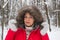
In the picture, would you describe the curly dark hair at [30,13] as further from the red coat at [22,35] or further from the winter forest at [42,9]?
the winter forest at [42,9]

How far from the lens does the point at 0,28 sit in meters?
1.85

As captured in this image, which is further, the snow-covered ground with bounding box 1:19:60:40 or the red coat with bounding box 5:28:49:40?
the snow-covered ground with bounding box 1:19:60:40

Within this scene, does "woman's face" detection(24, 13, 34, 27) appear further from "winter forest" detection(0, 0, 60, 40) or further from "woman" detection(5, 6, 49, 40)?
"winter forest" detection(0, 0, 60, 40)

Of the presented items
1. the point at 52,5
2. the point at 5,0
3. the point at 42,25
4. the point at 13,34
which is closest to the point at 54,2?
the point at 52,5

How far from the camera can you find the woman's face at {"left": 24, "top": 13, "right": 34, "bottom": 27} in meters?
1.27

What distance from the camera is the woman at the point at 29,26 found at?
4.17ft

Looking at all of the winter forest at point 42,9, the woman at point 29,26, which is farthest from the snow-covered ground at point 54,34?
the woman at point 29,26

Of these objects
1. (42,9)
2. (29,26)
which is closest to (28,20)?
(29,26)

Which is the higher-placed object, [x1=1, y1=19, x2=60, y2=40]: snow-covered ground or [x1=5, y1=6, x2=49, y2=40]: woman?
[x1=5, y1=6, x2=49, y2=40]: woman

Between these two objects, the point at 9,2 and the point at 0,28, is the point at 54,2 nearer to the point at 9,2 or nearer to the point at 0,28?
the point at 9,2

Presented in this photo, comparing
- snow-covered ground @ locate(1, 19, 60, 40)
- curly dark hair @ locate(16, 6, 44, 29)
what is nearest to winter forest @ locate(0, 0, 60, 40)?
snow-covered ground @ locate(1, 19, 60, 40)

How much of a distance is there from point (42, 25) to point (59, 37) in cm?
62

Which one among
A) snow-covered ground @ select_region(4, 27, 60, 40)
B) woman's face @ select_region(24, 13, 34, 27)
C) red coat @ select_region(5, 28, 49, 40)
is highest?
woman's face @ select_region(24, 13, 34, 27)

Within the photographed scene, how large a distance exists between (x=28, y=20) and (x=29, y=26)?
5cm
